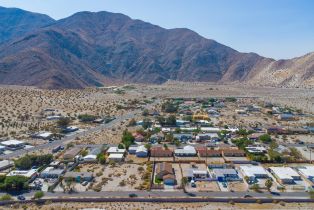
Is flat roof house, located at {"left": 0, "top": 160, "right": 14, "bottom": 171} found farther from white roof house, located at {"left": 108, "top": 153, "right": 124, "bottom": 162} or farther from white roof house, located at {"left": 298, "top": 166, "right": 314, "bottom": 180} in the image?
white roof house, located at {"left": 298, "top": 166, "right": 314, "bottom": 180}

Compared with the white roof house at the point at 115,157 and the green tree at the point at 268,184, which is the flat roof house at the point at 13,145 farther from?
the green tree at the point at 268,184

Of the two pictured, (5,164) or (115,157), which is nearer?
(5,164)

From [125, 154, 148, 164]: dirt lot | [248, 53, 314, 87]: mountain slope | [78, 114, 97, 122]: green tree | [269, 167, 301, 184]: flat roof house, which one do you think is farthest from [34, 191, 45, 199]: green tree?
[248, 53, 314, 87]: mountain slope

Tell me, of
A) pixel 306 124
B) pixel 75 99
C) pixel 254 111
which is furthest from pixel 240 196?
pixel 75 99

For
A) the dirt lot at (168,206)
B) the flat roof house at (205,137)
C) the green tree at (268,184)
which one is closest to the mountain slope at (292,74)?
the flat roof house at (205,137)

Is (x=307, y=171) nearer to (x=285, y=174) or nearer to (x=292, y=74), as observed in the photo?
(x=285, y=174)

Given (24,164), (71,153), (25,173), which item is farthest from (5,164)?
(71,153)

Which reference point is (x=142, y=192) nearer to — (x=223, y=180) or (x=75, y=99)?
(x=223, y=180)
